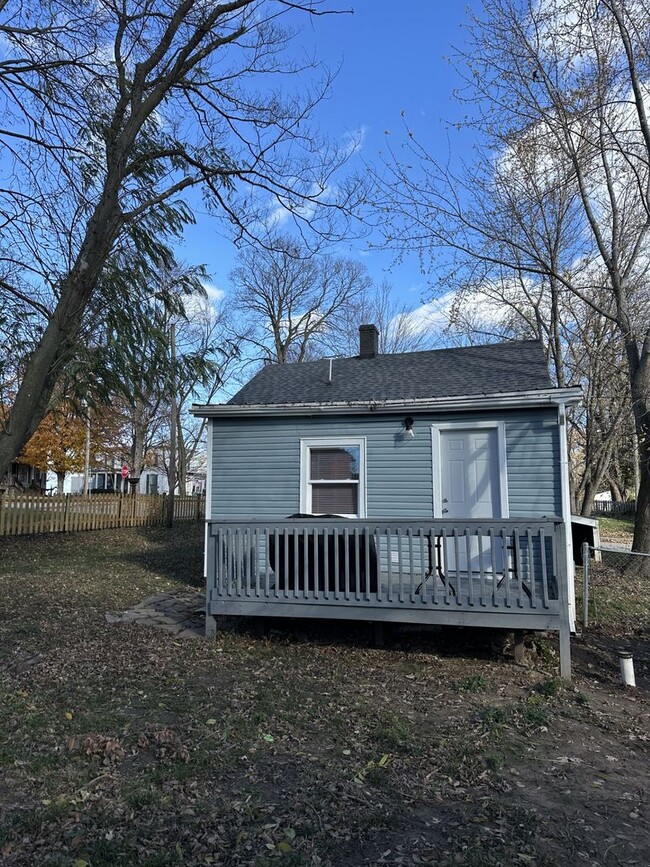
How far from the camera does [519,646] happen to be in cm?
570

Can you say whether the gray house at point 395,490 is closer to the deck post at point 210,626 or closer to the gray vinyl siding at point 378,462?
the gray vinyl siding at point 378,462

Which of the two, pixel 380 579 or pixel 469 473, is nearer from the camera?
pixel 380 579

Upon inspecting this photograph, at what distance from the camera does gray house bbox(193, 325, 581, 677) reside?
5539mm

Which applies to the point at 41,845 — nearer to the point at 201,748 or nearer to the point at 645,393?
the point at 201,748

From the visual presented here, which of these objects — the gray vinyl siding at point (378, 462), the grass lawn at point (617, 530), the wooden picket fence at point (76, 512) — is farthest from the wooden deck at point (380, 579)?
the grass lawn at point (617, 530)

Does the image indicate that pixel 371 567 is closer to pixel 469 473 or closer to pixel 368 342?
pixel 469 473

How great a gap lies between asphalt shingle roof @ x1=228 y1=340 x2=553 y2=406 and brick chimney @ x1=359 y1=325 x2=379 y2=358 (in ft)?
0.61

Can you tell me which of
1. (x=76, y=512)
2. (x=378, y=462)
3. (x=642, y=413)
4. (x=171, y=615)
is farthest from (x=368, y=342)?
(x=76, y=512)

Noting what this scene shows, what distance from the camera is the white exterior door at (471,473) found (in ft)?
25.8

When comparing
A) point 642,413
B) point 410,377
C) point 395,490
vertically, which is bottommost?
point 395,490

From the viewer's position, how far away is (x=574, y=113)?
9539mm

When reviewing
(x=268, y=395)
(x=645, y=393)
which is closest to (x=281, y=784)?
(x=268, y=395)

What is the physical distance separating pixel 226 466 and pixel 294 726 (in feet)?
18.1

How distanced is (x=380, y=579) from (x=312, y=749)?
7.34 ft
